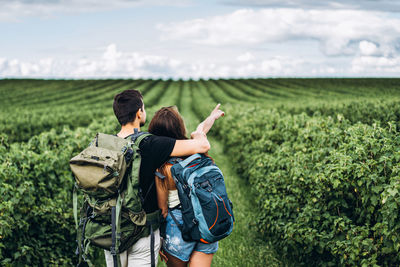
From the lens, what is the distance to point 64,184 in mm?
5523

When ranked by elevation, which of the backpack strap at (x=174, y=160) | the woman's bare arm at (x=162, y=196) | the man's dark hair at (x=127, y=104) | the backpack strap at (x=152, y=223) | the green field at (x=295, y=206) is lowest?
the green field at (x=295, y=206)

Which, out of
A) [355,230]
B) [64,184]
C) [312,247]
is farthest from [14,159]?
[355,230]

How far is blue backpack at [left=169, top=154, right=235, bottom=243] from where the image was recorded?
2.50 m

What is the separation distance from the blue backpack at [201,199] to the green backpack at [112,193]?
312 mm

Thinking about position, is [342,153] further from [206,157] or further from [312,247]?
[206,157]

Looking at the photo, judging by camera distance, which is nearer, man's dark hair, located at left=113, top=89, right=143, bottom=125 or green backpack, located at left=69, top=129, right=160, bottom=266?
green backpack, located at left=69, top=129, right=160, bottom=266

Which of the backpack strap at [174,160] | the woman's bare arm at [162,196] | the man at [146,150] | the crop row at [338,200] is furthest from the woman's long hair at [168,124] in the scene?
the crop row at [338,200]

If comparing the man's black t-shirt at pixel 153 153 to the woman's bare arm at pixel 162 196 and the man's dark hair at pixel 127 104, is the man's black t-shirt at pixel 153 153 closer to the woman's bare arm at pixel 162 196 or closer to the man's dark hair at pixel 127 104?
the woman's bare arm at pixel 162 196

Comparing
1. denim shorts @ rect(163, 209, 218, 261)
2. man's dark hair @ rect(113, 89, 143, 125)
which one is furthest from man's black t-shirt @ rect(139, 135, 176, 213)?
denim shorts @ rect(163, 209, 218, 261)

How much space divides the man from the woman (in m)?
0.08

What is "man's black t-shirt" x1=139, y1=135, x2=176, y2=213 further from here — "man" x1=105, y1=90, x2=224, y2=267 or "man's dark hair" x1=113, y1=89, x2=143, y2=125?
"man's dark hair" x1=113, y1=89, x2=143, y2=125

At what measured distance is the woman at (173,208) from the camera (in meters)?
2.72

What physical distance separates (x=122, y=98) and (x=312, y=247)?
3362 mm

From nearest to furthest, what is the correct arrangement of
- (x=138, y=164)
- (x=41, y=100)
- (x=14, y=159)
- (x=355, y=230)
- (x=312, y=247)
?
(x=138, y=164) < (x=355, y=230) < (x=312, y=247) < (x=14, y=159) < (x=41, y=100)
